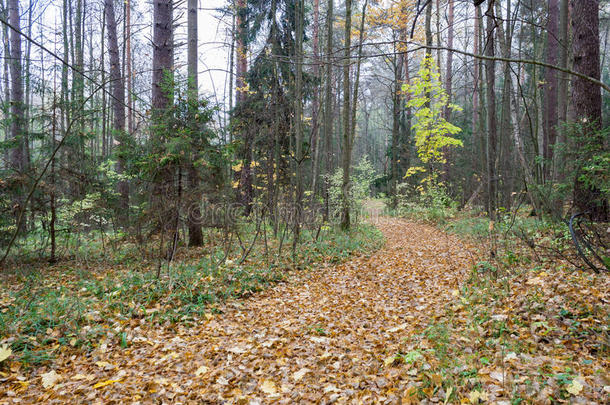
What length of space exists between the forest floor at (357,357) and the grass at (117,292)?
273 millimetres

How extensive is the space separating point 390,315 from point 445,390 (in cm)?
203

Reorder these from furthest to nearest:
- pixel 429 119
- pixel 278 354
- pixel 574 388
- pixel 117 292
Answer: pixel 429 119, pixel 117 292, pixel 278 354, pixel 574 388

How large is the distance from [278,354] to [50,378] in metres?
2.29

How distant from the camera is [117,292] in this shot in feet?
16.6

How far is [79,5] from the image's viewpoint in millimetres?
14008

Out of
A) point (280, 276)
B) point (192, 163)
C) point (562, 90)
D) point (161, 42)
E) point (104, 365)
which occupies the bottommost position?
point (104, 365)

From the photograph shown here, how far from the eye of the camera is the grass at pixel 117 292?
3885mm

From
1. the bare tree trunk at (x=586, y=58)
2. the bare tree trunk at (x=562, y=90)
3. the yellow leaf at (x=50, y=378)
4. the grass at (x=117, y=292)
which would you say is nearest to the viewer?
the yellow leaf at (x=50, y=378)

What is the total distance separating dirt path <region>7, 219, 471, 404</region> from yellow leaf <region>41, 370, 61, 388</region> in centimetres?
5

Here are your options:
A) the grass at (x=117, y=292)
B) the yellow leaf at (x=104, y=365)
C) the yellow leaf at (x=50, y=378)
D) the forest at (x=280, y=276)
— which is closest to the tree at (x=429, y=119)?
the forest at (x=280, y=276)

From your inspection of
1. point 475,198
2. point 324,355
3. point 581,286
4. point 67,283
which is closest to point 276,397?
point 324,355

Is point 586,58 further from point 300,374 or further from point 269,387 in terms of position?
point 269,387

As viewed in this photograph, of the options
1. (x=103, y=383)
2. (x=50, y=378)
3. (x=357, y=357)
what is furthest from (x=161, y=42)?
(x=357, y=357)

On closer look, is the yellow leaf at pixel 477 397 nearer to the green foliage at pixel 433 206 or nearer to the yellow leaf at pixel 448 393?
the yellow leaf at pixel 448 393
